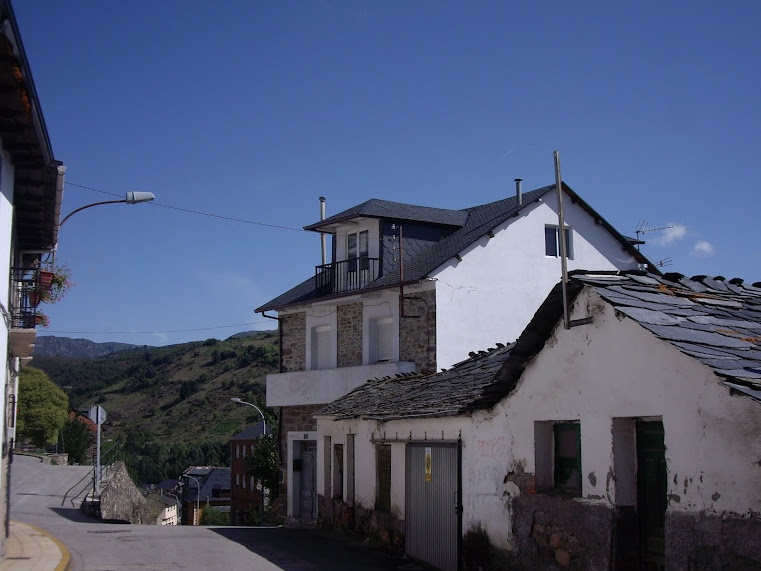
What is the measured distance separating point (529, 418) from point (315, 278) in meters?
17.4

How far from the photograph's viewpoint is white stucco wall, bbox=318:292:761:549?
738cm

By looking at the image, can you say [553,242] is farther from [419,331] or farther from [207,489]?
[207,489]

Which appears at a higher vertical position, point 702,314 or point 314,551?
point 702,314

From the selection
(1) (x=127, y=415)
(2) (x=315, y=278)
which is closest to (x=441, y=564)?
(2) (x=315, y=278)

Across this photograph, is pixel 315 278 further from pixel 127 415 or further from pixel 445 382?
pixel 127 415

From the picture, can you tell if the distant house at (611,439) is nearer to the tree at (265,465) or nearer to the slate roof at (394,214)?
the slate roof at (394,214)

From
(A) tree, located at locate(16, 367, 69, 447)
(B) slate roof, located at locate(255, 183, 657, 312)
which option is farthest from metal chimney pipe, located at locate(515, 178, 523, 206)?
(A) tree, located at locate(16, 367, 69, 447)

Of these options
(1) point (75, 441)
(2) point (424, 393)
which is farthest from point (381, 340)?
(1) point (75, 441)

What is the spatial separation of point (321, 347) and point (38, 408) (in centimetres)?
2351

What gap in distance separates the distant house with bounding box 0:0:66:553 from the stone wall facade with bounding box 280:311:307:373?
9.96 meters

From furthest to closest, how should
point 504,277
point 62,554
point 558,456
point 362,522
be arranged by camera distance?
point 504,277, point 362,522, point 62,554, point 558,456

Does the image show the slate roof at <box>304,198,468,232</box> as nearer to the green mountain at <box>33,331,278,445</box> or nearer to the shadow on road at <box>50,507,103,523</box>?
the shadow on road at <box>50,507,103,523</box>

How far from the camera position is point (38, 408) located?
43.4 m

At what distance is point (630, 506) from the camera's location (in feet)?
29.6
